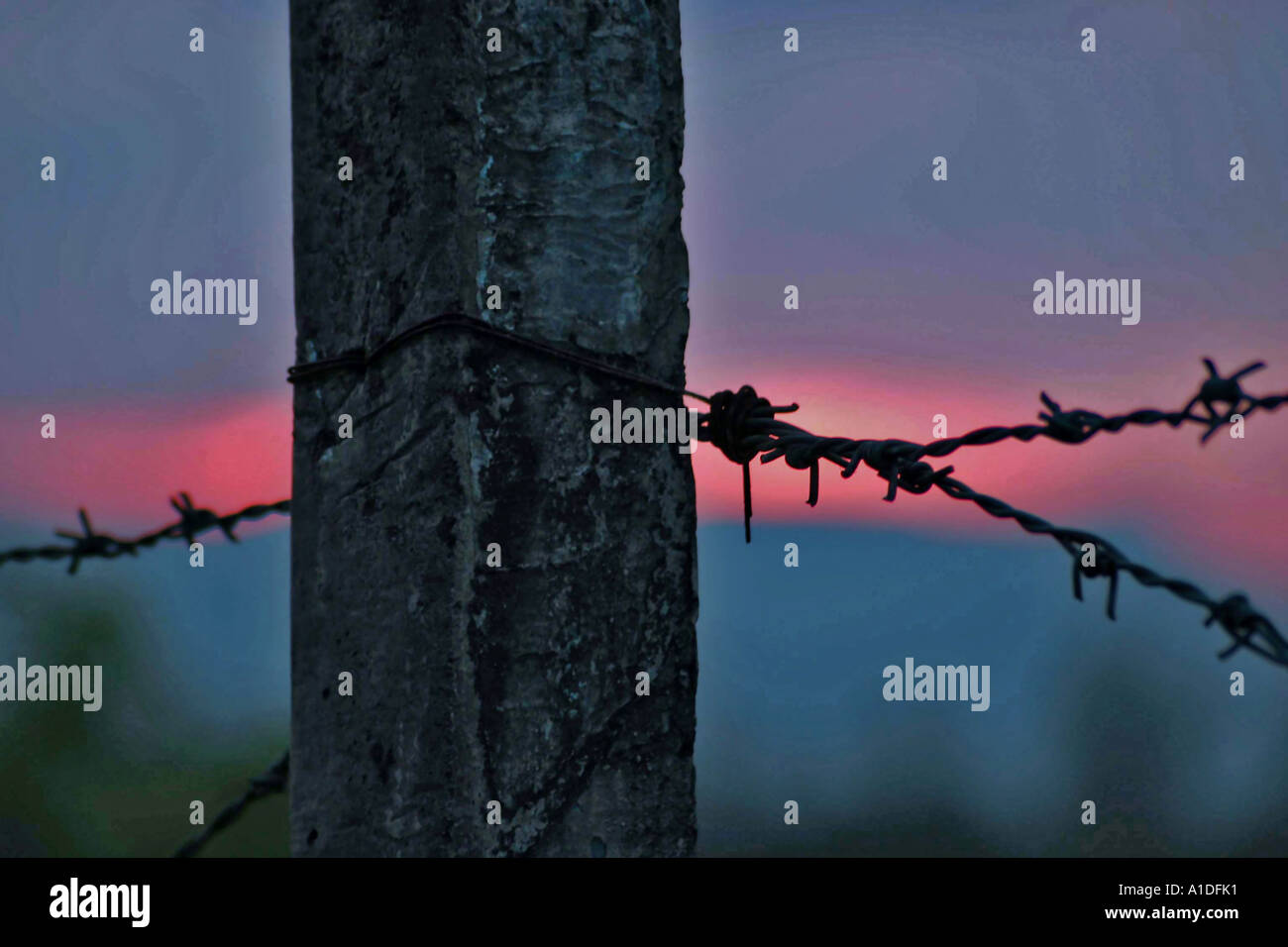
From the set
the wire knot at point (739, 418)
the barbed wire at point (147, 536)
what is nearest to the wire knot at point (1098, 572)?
the wire knot at point (739, 418)

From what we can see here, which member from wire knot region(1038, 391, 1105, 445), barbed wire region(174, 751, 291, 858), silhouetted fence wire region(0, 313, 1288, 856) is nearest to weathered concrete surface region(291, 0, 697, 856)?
silhouetted fence wire region(0, 313, 1288, 856)

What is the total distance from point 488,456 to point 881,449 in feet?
2.12

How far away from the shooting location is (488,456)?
2.29 meters

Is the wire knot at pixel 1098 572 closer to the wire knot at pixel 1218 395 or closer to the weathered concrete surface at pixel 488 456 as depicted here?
the wire knot at pixel 1218 395

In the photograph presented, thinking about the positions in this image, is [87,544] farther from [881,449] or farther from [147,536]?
[881,449]

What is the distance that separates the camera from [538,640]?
2.29 metres

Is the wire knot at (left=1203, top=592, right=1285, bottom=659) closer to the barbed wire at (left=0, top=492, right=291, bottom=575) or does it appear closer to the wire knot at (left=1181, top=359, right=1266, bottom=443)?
the wire knot at (left=1181, top=359, right=1266, bottom=443)

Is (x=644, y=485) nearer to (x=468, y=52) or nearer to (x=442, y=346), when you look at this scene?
(x=442, y=346)

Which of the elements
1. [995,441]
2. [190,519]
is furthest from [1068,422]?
[190,519]

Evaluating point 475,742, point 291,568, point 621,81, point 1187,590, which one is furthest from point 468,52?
point 1187,590

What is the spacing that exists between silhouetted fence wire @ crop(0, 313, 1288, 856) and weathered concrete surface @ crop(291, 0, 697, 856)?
0.13 ft

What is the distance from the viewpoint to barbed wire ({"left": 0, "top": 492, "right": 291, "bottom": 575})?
2.83m
